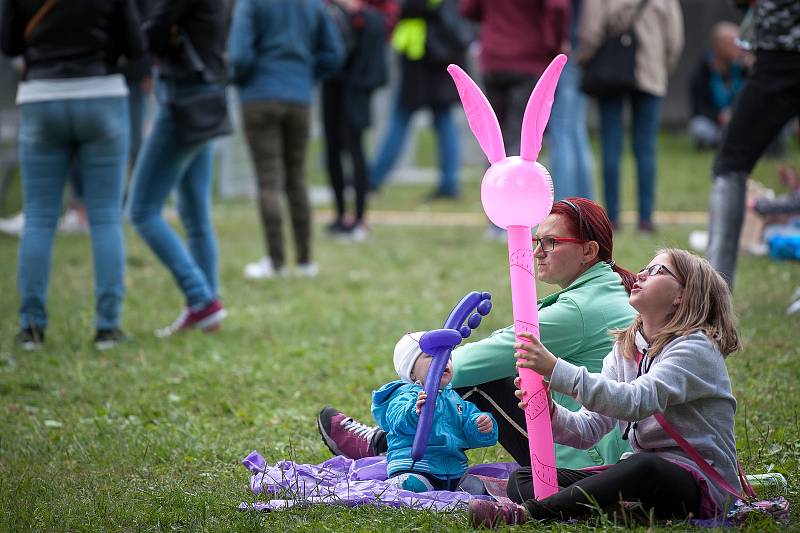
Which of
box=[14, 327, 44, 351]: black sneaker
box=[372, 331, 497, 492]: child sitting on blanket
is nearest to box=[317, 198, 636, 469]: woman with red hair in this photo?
box=[372, 331, 497, 492]: child sitting on blanket

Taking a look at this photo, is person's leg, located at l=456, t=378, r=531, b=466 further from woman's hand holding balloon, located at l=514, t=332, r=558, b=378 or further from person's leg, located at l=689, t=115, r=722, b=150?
→ person's leg, located at l=689, t=115, r=722, b=150

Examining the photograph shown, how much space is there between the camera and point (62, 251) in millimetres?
9078

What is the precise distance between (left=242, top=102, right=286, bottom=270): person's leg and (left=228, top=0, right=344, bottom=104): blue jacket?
87 millimetres

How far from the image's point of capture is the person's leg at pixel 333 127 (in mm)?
9180

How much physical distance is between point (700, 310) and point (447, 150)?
8985 millimetres

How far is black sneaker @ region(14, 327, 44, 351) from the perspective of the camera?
5.73 meters

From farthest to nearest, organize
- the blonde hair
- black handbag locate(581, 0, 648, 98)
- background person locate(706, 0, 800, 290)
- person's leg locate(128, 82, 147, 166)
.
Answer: person's leg locate(128, 82, 147, 166) < black handbag locate(581, 0, 648, 98) < background person locate(706, 0, 800, 290) < the blonde hair

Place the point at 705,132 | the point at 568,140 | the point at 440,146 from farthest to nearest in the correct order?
the point at 705,132
the point at 440,146
the point at 568,140

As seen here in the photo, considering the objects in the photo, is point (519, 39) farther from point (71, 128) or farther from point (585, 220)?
point (585, 220)

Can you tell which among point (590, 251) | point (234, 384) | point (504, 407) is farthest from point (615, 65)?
point (504, 407)

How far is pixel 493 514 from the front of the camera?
3041mm

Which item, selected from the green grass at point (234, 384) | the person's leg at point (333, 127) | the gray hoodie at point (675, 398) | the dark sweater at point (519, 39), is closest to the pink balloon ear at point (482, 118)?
the gray hoodie at point (675, 398)

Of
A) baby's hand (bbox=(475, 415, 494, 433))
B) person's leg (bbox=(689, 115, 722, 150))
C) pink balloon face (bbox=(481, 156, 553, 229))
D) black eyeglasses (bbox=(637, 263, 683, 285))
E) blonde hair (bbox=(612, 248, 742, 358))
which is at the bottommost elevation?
person's leg (bbox=(689, 115, 722, 150))

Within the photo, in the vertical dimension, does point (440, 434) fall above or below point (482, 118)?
below
